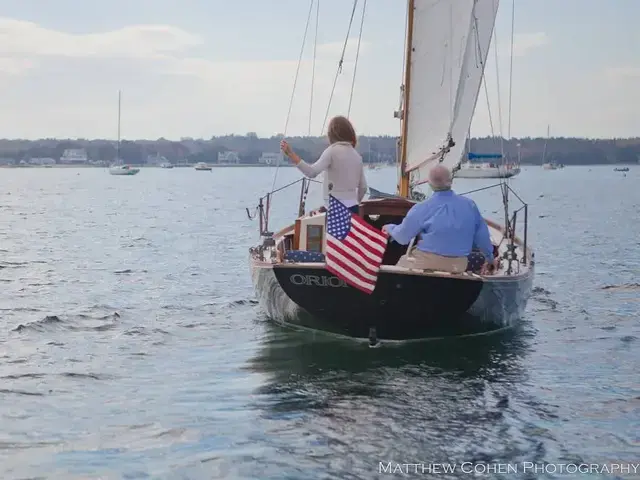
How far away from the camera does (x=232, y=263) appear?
886 inches

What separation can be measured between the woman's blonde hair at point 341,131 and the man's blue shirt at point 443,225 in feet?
4.43

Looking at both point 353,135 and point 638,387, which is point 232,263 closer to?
point 353,135

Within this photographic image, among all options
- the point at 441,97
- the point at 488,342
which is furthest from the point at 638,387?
the point at 441,97

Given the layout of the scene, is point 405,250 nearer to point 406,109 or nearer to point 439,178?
point 439,178

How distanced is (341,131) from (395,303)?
6.93 ft

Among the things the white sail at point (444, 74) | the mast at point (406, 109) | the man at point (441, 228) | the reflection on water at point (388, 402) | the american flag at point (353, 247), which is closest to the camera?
the reflection on water at point (388, 402)

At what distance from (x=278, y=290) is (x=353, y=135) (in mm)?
1895

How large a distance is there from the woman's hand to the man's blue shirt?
1343mm

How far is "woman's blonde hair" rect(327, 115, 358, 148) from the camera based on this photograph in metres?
10.9

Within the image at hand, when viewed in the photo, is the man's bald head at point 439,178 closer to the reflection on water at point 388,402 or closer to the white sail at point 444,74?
the reflection on water at point 388,402

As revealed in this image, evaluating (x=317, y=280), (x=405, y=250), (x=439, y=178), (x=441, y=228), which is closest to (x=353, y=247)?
(x=317, y=280)

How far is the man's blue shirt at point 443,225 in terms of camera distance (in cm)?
1002

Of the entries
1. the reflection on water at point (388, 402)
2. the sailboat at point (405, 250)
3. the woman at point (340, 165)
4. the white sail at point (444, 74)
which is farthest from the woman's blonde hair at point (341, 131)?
the white sail at point (444, 74)

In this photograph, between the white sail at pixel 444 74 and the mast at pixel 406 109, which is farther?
the mast at pixel 406 109
